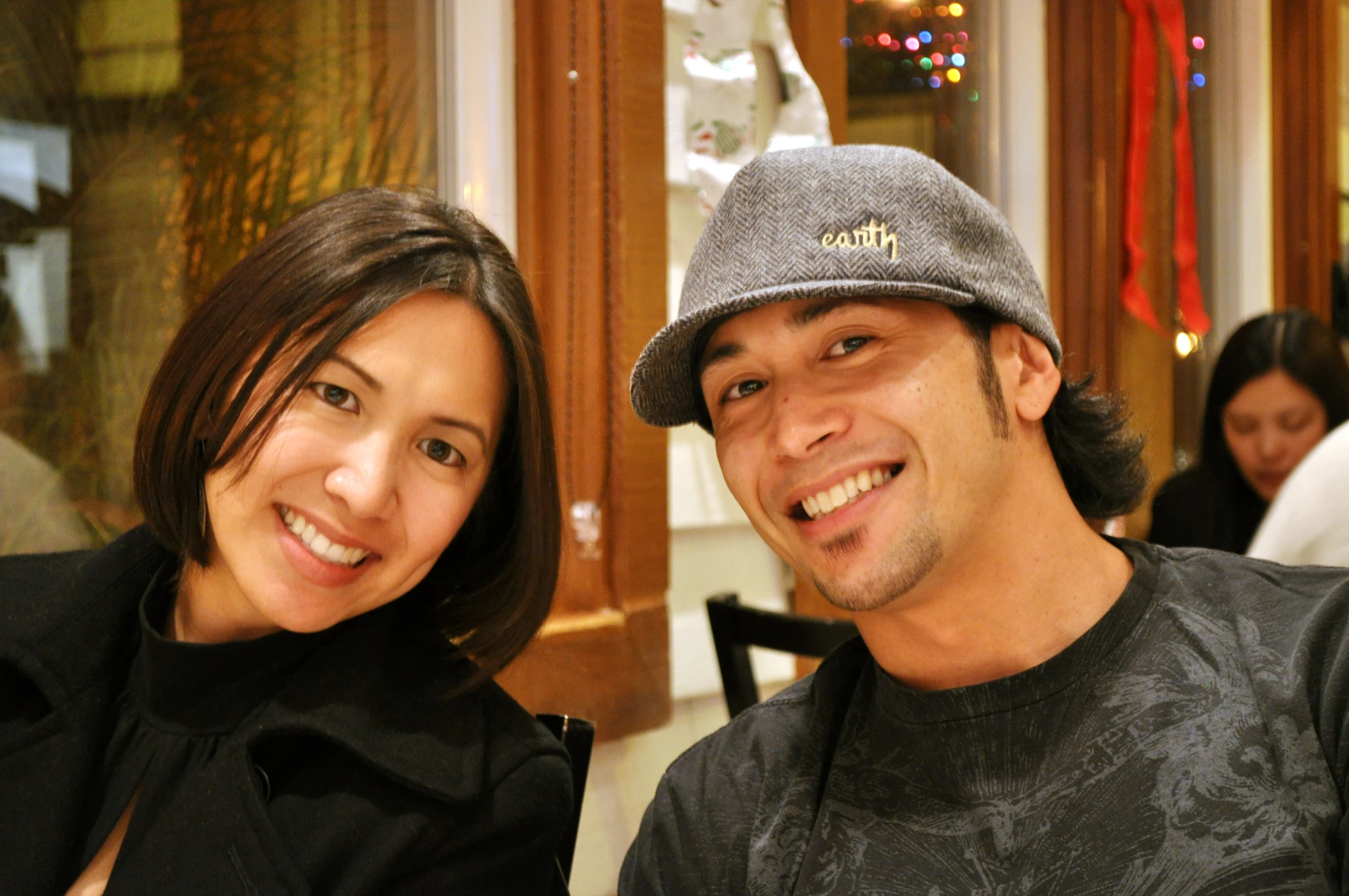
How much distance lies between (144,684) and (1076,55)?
3503mm

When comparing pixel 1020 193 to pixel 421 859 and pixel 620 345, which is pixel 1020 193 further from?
pixel 421 859

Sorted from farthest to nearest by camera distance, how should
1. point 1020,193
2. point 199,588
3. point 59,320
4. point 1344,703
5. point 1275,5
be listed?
1. point 1275,5
2. point 1020,193
3. point 59,320
4. point 199,588
5. point 1344,703

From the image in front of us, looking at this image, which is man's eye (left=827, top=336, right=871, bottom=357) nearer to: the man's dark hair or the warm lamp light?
the man's dark hair

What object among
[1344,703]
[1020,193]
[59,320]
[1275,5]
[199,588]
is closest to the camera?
[1344,703]

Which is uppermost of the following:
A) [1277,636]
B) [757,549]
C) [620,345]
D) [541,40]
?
[541,40]

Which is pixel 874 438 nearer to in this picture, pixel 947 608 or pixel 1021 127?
pixel 947 608

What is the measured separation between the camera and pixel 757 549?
8.97 ft

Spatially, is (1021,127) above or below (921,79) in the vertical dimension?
below

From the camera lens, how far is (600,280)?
2148mm

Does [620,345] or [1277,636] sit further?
[620,345]

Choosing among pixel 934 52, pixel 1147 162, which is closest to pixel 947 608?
pixel 934 52

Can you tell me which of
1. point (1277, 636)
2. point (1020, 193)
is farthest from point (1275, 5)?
point (1277, 636)

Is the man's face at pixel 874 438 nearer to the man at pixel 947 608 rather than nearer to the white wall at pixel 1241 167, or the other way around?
the man at pixel 947 608

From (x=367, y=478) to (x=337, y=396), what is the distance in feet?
0.36
